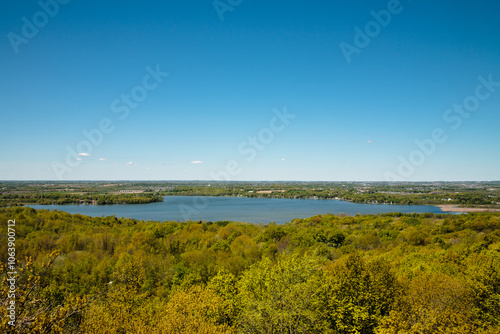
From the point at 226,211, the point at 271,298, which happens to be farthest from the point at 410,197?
the point at 271,298

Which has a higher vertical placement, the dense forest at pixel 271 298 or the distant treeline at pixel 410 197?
the dense forest at pixel 271 298

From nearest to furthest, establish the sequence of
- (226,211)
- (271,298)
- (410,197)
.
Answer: (271,298) → (226,211) → (410,197)

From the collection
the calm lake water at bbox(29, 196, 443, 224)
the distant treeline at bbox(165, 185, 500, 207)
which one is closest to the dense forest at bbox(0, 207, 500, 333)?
the calm lake water at bbox(29, 196, 443, 224)

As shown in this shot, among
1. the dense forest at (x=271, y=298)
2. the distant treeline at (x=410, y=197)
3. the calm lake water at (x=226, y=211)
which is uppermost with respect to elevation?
the dense forest at (x=271, y=298)

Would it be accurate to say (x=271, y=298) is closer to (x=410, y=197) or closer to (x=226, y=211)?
(x=226, y=211)

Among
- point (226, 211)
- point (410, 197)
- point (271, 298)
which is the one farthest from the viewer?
point (410, 197)

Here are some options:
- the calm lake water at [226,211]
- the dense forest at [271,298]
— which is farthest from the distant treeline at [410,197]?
the dense forest at [271,298]

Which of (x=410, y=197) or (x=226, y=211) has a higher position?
(x=410, y=197)

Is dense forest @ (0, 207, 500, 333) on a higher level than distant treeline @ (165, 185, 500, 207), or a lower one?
higher

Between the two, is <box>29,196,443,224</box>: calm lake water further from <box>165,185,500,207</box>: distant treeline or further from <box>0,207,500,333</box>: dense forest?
<box>0,207,500,333</box>: dense forest

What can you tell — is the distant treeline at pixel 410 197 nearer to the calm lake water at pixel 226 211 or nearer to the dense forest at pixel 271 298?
the calm lake water at pixel 226 211

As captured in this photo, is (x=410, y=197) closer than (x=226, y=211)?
No

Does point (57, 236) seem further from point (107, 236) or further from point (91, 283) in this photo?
point (91, 283)
